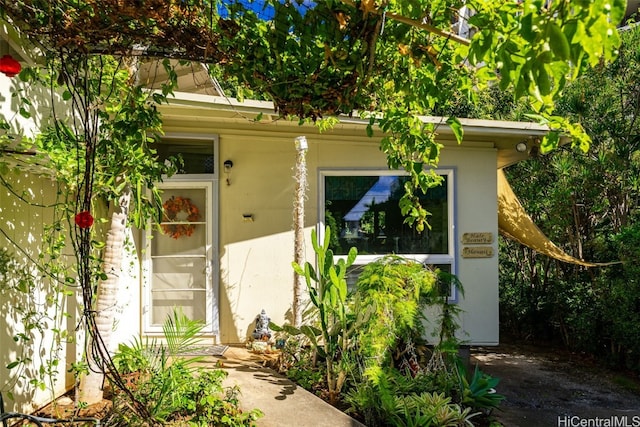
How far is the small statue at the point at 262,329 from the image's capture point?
552cm

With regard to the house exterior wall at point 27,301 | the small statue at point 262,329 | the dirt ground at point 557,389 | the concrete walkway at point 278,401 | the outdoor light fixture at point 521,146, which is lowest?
the dirt ground at point 557,389

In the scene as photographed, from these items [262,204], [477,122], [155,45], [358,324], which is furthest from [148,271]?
[477,122]

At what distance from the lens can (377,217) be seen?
5.93 m

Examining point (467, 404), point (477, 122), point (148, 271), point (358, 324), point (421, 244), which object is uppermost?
point (477, 122)

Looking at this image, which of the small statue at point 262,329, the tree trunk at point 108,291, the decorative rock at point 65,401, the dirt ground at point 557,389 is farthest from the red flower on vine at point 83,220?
the dirt ground at point 557,389

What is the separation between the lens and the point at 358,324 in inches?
157

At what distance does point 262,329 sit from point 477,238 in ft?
10.4

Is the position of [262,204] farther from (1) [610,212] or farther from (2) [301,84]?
(1) [610,212]

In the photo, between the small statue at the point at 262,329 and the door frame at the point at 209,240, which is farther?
the door frame at the point at 209,240

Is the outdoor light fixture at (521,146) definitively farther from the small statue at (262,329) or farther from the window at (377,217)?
the small statue at (262,329)

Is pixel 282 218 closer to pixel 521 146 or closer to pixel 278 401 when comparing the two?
pixel 278 401

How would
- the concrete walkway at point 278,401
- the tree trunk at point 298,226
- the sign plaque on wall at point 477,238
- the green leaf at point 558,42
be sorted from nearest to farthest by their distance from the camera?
the green leaf at point 558,42
the concrete walkway at point 278,401
the tree trunk at point 298,226
the sign plaque on wall at point 477,238

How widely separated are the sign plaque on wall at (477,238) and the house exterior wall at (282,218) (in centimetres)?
8

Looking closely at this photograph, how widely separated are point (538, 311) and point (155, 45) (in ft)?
26.1
